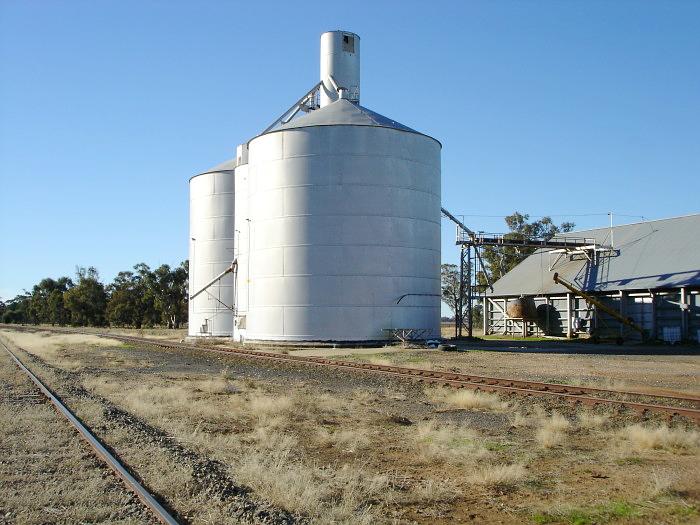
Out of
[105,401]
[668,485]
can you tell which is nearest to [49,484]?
[668,485]

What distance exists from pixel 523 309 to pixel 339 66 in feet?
69.9

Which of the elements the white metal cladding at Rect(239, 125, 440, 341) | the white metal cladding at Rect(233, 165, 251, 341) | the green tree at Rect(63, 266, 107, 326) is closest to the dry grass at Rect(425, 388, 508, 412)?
the white metal cladding at Rect(239, 125, 440, 341)

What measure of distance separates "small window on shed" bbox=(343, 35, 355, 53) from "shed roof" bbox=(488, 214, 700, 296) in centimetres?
2173

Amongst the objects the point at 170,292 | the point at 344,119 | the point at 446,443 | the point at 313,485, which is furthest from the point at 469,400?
the point at 170,292

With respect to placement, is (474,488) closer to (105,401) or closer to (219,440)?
(219,440)

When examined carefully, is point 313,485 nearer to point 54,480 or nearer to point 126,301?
point 54,480

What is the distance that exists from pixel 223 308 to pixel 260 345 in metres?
13.4

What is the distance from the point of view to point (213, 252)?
52281 mm

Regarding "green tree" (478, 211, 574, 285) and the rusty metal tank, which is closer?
the rusty metal tank

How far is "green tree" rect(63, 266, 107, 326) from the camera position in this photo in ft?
436

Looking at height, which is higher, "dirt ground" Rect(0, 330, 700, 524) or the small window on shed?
the small window on shed

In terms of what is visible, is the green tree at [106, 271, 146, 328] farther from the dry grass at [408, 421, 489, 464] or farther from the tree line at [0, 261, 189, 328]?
the dry grass at [408, 421, 489, 464]

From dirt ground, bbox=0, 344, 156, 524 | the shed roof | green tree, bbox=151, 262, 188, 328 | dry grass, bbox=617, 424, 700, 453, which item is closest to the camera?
dirt ground, bbox=0, 344, 156, 524

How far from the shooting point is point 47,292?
167500 mm
